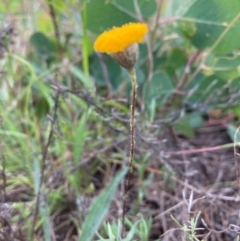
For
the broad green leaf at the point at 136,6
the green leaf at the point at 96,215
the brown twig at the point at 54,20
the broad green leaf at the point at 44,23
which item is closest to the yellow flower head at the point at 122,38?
the green leaf at the point at 96,215

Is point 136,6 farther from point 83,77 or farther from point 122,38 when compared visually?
point 122,38

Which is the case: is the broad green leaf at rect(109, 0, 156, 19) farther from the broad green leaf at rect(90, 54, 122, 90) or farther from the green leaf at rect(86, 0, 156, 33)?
the broad green leaf at rect(90, 54, 122, 90)

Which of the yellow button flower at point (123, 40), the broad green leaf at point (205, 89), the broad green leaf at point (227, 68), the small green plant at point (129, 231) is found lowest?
the small green plant at point (129, 231)

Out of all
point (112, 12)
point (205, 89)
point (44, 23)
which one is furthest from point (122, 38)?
point (44, 23)

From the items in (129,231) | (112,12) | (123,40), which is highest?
(112,12)

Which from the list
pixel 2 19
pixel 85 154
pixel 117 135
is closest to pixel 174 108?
pixel 117 135

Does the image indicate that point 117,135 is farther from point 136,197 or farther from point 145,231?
point 145,231

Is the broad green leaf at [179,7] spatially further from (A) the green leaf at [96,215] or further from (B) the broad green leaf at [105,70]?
(A) the green leaf at [96,215]
